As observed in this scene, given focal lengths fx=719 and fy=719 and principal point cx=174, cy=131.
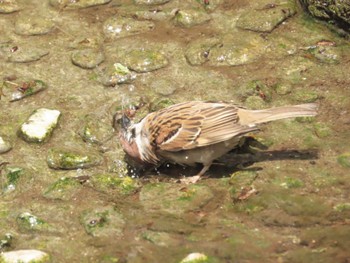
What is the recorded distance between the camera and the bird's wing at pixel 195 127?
20.7ft

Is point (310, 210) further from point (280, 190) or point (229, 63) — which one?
point (229, 63)

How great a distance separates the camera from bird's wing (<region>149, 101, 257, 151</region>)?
632cm

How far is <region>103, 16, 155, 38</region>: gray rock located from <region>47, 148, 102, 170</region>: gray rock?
6.87ft

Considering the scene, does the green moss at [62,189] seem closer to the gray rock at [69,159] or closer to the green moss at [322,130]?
the gray rock at [69,159]

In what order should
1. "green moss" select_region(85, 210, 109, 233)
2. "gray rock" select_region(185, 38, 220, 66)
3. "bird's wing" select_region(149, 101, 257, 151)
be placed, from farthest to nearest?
"gray rock" select_region(185, 38, 220, 66), "bird's wing" select_region(149, 101, 257, 151), "green moss" select_region(85, 210, 109, 233)

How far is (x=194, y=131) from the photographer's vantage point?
6375 mm

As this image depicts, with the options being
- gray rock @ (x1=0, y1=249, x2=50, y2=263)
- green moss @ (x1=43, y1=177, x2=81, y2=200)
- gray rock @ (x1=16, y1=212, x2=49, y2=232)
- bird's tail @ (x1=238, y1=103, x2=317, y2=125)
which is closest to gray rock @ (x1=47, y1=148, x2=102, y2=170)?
green moss @ (x1=43, y1=177, x2=81, y2=200)

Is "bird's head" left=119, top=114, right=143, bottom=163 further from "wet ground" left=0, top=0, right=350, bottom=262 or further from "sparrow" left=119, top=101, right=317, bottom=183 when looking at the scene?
"wet ground" left=0, top=0, right=350, bottom=262

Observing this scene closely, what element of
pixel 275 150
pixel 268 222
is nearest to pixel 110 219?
pixel 268 222

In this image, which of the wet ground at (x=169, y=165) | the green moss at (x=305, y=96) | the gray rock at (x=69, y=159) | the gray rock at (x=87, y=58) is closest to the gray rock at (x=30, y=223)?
the wet ground at (x=169, y=165)

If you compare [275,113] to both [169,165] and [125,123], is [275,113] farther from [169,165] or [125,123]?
[125,123]

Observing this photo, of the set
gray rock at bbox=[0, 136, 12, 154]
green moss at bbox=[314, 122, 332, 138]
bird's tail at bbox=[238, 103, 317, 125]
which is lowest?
gray rock at bbox=[0, 136, 12, 154]

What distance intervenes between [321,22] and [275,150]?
7.17 feet

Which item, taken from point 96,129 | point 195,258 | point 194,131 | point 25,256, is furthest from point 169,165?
point 25,256
